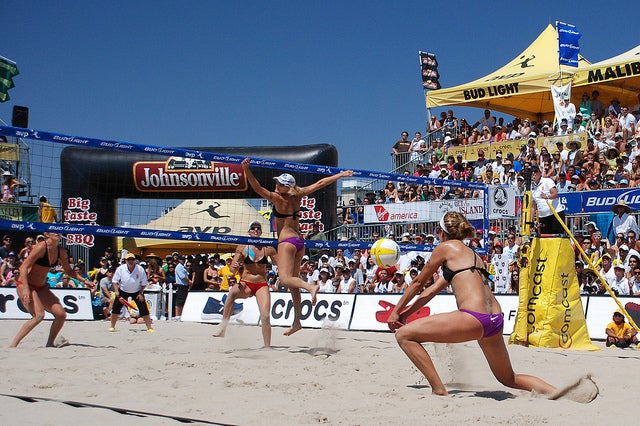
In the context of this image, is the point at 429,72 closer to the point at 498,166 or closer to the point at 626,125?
the point at 498,166

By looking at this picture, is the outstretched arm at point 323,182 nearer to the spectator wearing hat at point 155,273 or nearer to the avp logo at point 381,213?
the avp logo at point 381,213

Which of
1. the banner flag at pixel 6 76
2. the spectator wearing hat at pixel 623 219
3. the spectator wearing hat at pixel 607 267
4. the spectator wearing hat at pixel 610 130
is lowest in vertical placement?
the spectator wearing hat at pixel 607 267

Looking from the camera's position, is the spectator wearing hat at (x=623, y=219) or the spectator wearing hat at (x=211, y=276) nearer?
the spectator wearing hat at (x=623, y=219)

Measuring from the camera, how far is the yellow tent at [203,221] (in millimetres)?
20125

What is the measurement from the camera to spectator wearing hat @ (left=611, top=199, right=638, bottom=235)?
40.2ft

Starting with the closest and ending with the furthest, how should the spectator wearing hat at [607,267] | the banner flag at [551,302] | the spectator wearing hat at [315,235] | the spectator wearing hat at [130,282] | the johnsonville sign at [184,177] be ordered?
the banner flag at [551,302], the spectator wearing hat at [607,267], the spectator wearing hat at [130,282], the spectator wearing hat at [315,235], the johnsonville sign at [184,177]

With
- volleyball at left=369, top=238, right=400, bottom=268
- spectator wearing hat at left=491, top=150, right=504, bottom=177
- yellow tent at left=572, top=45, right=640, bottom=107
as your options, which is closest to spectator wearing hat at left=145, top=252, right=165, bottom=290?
spectator wearing hat at left=491, top=150, right=504, bottom=177

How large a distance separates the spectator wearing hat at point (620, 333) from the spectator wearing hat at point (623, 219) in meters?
2.81

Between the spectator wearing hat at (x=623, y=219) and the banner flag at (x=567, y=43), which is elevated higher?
the banner flag at (x=567, y=43)

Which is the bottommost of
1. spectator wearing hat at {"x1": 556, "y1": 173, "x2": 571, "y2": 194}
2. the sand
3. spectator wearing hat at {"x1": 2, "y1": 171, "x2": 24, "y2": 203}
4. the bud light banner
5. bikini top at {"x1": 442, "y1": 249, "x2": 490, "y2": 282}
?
the sand

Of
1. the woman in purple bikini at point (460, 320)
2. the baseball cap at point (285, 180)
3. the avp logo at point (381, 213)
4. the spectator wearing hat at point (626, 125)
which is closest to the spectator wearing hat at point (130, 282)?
the baseball cap at point (285, 180)

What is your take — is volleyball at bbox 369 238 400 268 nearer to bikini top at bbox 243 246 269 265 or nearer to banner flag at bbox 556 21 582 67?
bikini top at bbox 243 246 269 265

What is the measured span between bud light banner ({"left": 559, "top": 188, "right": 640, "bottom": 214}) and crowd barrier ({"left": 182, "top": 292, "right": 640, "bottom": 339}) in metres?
2.57

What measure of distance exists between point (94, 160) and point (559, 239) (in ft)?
46.0
